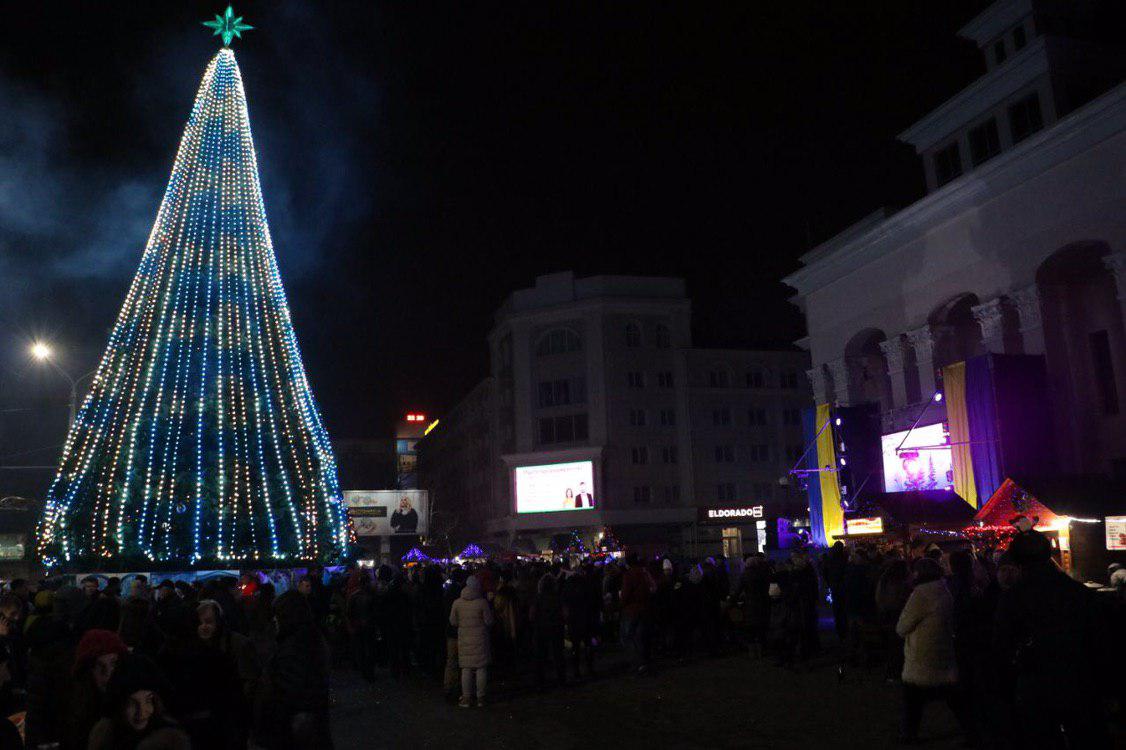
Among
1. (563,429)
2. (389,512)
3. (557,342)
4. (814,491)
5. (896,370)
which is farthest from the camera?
(557,342)

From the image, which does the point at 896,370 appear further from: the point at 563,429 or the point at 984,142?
the point at 563,429

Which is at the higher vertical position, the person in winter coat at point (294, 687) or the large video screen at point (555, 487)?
the large video screen at point (555, 487)

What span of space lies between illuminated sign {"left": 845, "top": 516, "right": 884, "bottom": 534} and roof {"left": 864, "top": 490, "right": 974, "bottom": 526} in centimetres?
47

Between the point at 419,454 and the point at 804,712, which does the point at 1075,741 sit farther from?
the point at 419,454

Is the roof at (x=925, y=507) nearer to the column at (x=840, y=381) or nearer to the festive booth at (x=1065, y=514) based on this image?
the festive booth at (x=1065, y=514)

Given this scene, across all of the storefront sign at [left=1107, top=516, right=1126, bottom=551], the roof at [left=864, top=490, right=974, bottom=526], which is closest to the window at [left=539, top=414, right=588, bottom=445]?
the roof at [left=864, top=490, right=974, bottom=526]

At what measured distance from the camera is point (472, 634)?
11867mm

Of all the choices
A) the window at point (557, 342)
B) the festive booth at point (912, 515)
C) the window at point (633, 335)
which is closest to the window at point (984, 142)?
the festive booth at point (912, 515)

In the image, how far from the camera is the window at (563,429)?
54000 millimetres

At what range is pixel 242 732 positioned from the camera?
18.7ft

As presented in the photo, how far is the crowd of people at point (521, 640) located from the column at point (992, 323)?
30.3 ft

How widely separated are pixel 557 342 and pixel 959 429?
32.9m

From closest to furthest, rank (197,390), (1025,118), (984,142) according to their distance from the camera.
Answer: (197,390) → (1025,118) → (984,142)

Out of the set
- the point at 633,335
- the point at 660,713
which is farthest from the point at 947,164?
Answer: the point at 633,335
